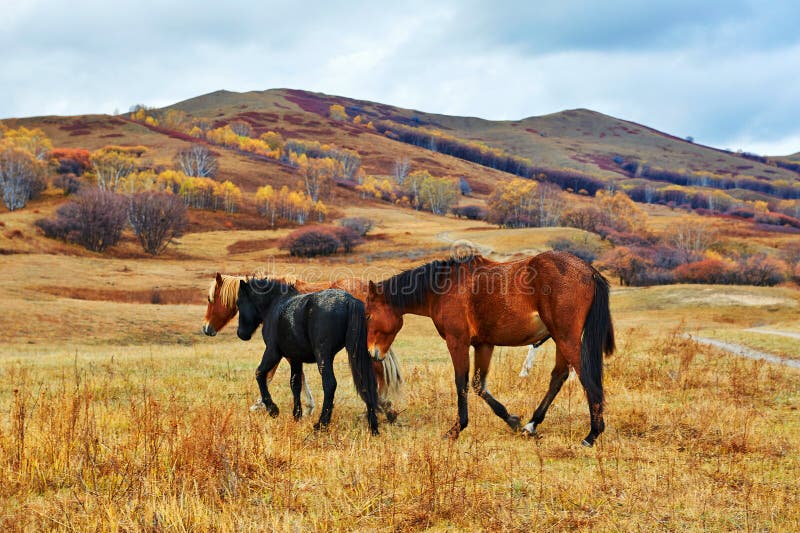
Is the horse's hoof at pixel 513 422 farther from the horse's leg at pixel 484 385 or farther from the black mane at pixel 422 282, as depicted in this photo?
the black mane at pixel 422 282

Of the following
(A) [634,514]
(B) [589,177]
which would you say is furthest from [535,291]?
(B) [589,177]

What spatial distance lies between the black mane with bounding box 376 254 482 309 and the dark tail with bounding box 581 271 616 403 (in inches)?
63.0

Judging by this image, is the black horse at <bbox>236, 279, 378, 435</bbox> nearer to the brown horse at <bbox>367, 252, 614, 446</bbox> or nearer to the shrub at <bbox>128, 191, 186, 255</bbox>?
the brown horse at <bbox>367, 252, 614, 446</bbox>

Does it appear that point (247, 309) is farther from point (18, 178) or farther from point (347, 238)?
point (18, 178)

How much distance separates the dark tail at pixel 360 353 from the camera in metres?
7.27

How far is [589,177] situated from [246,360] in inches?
6700

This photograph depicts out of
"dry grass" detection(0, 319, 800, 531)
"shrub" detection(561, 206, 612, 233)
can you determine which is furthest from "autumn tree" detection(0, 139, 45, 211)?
"dry grass" detection(0, 319, 800, 531)

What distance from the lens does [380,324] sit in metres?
7.78

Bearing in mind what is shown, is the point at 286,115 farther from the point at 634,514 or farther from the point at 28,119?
the point at 634,514

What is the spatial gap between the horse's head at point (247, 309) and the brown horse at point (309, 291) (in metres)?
0.35

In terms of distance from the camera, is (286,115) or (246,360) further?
(286,115)

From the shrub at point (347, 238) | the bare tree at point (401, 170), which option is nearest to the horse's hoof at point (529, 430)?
the shrub at point (347, 238)

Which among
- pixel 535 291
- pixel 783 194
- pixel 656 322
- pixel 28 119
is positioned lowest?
pixel 656 322

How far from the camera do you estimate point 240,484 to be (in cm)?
475
